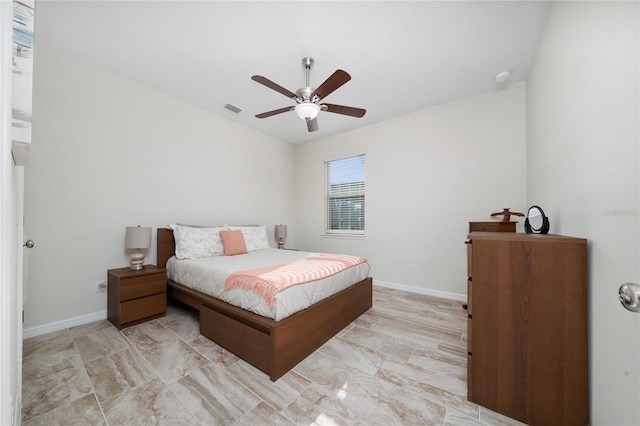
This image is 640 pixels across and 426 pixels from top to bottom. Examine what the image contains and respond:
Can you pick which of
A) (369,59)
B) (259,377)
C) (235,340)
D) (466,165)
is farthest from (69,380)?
(466,165)

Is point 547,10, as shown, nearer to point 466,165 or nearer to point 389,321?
point 466,165

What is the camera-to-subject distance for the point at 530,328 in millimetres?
1206

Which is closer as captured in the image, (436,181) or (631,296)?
(631,296)

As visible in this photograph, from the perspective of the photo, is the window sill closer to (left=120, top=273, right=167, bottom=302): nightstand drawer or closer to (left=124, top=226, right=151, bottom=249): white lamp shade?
(left=120, top=273, right=167, bottom=302): nightstand drawer

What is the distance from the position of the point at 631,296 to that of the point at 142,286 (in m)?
3.24

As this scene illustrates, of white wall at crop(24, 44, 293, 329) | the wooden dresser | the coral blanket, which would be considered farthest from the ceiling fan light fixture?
white wall at crop(24, 44, 293, 329)

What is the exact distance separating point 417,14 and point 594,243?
1946 mm

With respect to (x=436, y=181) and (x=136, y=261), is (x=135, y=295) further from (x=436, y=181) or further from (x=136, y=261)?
(x=436, y=181)

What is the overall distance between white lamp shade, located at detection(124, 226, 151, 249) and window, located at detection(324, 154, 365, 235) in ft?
9.42

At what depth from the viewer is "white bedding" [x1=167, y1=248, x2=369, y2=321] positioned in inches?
65.5

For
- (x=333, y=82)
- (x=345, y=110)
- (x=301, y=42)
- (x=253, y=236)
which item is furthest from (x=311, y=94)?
(x=253, y=236)

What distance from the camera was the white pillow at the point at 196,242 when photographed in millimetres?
2758

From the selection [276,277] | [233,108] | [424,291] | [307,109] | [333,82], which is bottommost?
[424,291]

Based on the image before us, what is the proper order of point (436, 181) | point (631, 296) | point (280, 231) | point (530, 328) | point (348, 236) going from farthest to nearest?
1. point (280, 231)
2. point (348, 236)
3. point (436, 181)
4. point (530, 328)
5. point (631, 296)
